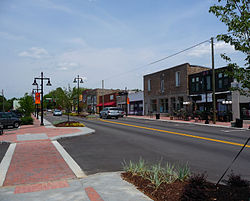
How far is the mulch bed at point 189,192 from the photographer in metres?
3.84

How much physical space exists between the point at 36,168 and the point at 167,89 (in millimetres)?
36286

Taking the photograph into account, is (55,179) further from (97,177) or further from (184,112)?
(184,112)

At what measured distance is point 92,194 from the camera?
460 cm

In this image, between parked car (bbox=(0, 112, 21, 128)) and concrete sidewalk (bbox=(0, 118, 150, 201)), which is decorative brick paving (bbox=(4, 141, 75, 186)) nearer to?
concrete sidewalk (bbox=(0, 118, 150, 201))

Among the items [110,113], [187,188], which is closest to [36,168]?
[187,188]

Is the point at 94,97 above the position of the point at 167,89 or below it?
above

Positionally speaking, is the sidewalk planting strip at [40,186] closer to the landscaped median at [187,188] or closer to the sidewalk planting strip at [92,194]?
the sidewalk planting strip at [92,194]

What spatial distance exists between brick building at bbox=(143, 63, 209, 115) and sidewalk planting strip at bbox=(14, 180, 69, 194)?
107 ft

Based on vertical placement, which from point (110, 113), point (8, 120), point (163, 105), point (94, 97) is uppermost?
point (94, 97)

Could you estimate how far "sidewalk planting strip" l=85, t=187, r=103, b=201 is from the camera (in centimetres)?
436

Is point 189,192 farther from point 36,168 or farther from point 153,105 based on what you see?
point 153,105

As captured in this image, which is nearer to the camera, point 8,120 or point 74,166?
point 74,166

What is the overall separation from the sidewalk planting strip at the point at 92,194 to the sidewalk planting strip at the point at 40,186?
0.69 metres

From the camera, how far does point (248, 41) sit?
414 centimetres
